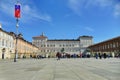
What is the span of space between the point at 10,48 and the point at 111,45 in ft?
174

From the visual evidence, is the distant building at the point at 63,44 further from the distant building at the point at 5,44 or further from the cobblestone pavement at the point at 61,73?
the cobblestone pavement at the point at 61,73

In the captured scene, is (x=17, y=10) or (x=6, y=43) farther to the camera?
(x=6, y=43)

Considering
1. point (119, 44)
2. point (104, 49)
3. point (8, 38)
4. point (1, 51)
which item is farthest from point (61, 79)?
point (104, 49)

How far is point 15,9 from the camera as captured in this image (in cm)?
3591

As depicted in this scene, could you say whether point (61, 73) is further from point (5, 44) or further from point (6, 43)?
point (6, 43)

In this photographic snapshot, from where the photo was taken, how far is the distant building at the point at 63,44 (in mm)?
170875

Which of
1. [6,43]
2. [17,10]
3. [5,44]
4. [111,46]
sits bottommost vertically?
[5,44]

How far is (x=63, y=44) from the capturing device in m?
174

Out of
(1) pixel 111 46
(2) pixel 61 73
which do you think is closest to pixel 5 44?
(1) pixel 111 46

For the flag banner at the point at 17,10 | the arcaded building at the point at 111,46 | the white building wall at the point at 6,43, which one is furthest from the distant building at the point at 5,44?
the arcaded building at the point at 111,46

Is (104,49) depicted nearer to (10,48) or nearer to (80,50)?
(80,50)

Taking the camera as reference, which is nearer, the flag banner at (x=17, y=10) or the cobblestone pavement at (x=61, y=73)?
the cobblestone pavement at (x=61, y=73)

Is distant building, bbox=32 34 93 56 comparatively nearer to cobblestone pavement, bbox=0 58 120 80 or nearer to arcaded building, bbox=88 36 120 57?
arcaded building, bbox=88 36 120 57

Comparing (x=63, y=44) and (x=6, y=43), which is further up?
(x=63, y=44)
